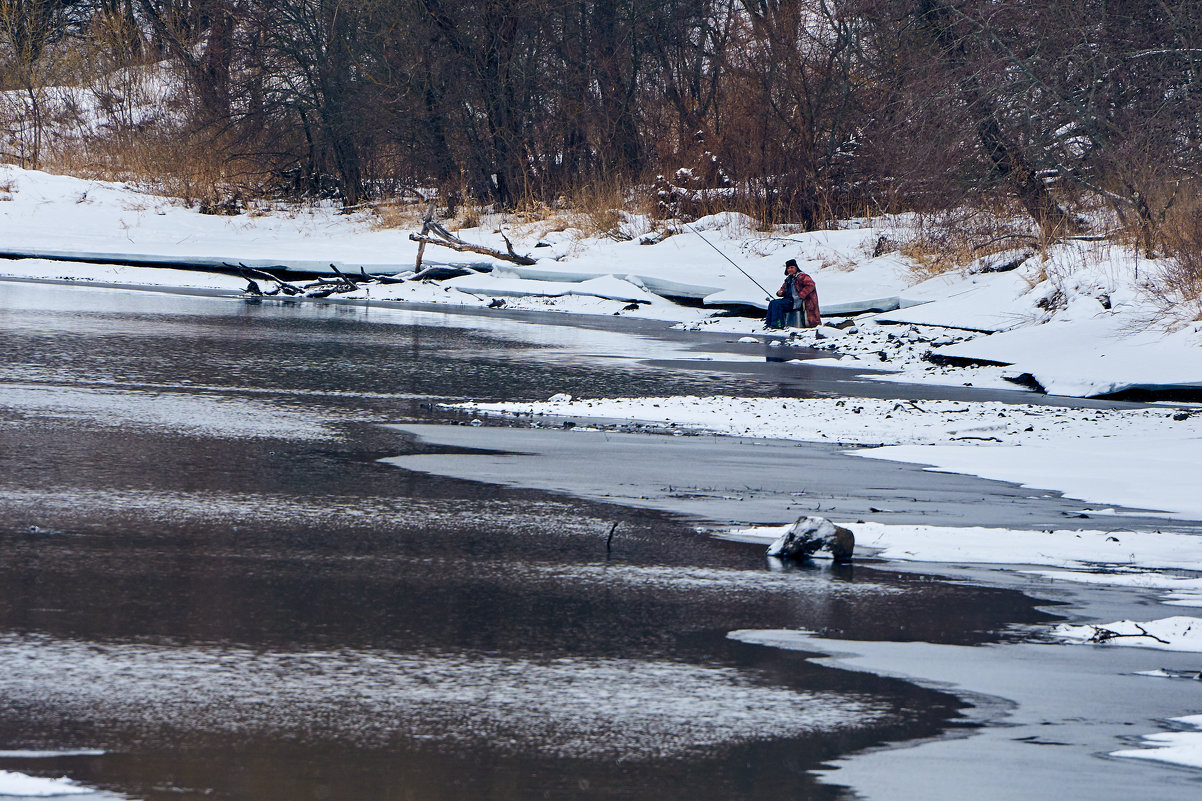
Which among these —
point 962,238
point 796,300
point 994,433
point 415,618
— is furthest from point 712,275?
point 415,618

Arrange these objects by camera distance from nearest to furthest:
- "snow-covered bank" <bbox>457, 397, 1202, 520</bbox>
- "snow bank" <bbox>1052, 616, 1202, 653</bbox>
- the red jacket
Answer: "snow bank" <bbox>1052, 616, 1202, 653</bbox> → "snow-covered bank" <bbox>457, 397, 1202, 520</bbox> → the red jacket

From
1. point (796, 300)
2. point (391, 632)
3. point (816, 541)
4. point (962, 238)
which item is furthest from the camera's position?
point (962, 238)

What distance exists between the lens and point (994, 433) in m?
10.9

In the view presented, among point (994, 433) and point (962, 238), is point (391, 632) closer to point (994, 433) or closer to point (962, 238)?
point (994, 433)

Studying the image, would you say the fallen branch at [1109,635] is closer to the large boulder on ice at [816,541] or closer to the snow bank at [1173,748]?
the snow bank at [1173,748]

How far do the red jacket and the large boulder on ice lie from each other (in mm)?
15600

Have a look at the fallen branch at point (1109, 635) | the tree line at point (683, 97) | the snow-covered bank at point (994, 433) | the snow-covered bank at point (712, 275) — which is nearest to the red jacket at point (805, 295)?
the snow-covered bank at point (712, 275)

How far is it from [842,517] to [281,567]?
276 cm

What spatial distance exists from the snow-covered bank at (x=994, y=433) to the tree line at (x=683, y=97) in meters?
8.97

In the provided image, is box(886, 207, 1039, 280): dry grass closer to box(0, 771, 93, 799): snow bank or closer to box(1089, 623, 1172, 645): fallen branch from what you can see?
box(1089, 623, 1172, 645): fallen branch

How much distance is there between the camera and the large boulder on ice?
6.26 meters

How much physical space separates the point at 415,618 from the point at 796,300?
1732 centimetres

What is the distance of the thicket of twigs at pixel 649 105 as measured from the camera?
21.0 meters

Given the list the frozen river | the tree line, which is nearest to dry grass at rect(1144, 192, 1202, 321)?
the tree line
